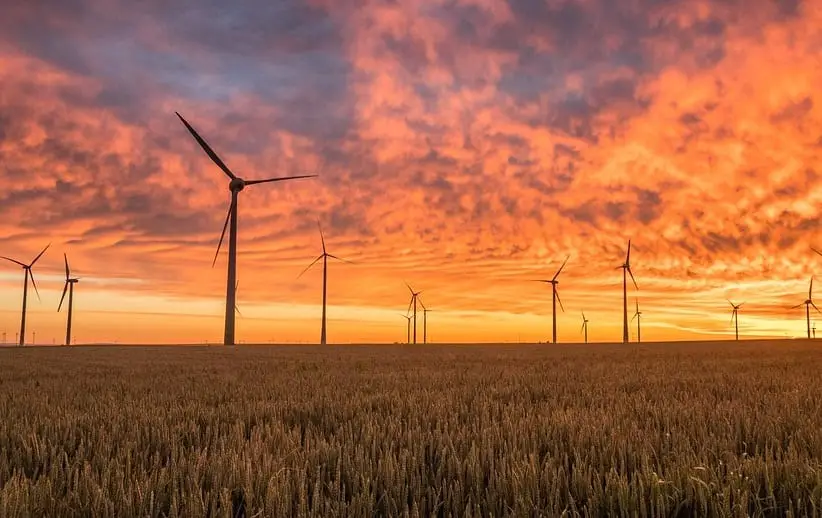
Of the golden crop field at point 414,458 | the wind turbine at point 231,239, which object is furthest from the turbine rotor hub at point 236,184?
the golden crop field at point 414,458

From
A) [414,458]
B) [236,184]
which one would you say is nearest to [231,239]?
[236,184]

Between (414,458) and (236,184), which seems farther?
(236,184)

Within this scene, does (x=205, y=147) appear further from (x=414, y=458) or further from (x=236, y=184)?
(x=414, y=458)

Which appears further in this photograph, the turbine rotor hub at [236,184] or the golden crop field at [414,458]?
the turbine rotor hub at [236,184]

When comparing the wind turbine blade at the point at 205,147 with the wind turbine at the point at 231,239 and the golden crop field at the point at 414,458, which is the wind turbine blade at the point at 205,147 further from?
the golden crop field at the point at 414,458

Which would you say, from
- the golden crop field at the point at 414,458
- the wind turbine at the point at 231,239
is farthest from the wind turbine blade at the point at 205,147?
the golden crop field at the point at 414,458

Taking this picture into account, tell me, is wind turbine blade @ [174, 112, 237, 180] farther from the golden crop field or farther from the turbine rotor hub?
the golden crop field

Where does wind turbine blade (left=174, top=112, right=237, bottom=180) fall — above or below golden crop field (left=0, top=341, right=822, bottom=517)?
above

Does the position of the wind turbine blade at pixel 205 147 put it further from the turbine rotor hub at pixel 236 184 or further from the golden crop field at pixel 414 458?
the golden crop field at pixel 414 458

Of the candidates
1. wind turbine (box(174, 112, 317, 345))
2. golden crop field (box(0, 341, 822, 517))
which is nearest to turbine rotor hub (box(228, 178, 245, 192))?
wind turbine (box(174, 112, 317, 345))

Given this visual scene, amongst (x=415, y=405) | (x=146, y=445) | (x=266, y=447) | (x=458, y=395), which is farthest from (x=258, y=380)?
(x=266, y=447)

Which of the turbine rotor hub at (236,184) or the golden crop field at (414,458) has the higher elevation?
the turbine rotor hub at (236,184)

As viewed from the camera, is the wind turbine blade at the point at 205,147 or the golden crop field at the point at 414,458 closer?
the golden crop field at the point at 414,458

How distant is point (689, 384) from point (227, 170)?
189 ft
